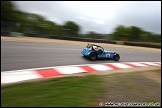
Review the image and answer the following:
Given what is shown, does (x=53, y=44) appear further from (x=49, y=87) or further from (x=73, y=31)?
(x=49, y=87)

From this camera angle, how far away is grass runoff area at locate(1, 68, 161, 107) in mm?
4789

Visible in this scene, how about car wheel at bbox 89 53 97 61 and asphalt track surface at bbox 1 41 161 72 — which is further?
car wheel at bbox 89 53 97 61

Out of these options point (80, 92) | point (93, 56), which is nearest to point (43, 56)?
point (93, 56)

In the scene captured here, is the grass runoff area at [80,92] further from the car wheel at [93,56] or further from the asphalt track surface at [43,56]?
the car wheel at [93,56]

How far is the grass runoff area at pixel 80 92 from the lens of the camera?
4789 mm

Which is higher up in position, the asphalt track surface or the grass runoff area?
the asphalt track surface

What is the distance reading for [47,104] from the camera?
15.0 feet

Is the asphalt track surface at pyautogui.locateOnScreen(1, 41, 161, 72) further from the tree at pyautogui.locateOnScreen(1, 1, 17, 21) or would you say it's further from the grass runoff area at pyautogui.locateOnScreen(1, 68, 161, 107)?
the tree at pyautogui.locateOnScreen(1, 1, 17, 21)

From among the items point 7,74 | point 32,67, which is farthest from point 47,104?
point 32,67

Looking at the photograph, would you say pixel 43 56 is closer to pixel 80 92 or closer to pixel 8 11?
pixel 80 92

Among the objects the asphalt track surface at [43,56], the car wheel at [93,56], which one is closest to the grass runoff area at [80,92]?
the asphalt track surface at [43,56]

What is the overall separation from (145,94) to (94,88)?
1.36 metres

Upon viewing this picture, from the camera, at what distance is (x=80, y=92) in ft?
18.2

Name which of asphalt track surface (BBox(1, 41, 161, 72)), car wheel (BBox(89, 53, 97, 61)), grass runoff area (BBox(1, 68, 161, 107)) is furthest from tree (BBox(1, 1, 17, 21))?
grass runoff area (BBox(1, 68, 161, 107))
